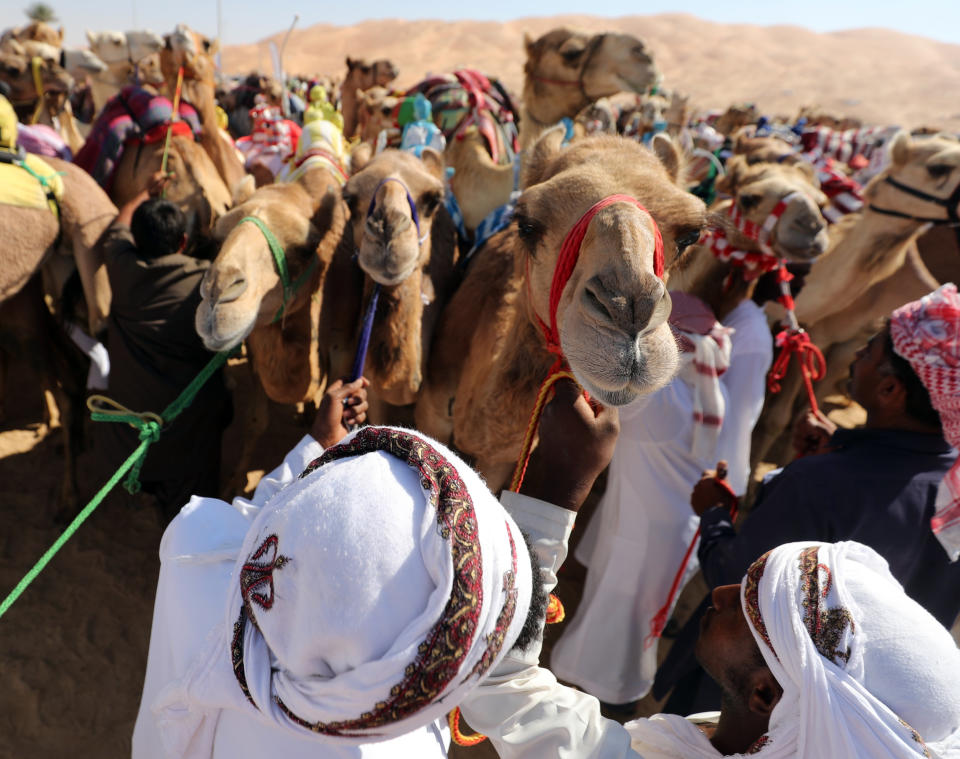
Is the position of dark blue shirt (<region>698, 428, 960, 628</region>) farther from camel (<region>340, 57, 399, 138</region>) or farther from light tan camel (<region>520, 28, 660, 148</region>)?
camel (<region>340, 57, 399, 138</region>)

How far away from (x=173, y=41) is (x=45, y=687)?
14.5ft

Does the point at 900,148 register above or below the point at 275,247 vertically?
above

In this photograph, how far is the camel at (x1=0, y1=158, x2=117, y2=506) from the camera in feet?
10.6

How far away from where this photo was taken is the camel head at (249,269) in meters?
2.30

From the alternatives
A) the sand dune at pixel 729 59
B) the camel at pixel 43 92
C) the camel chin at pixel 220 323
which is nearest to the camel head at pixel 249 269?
the camel chin at pixel 220 323

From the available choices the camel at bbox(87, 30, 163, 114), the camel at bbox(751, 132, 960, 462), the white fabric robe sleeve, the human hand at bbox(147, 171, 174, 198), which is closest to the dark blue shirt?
the white fabric robe sleeve

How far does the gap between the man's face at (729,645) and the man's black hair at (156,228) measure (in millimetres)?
2873

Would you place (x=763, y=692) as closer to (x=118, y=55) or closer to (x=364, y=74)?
(x=118, y=55)

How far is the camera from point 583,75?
427 centimetres

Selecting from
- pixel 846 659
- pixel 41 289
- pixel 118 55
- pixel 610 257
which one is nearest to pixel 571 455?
pixel 610 257

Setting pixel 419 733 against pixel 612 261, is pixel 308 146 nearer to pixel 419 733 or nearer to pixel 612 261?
pixel 612 261

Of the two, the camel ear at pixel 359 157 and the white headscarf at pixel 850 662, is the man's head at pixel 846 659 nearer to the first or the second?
the white headscarf at pixel 850 662

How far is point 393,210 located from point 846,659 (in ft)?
6.73

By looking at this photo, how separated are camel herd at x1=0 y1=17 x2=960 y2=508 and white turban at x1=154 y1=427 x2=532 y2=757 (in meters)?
0.65
